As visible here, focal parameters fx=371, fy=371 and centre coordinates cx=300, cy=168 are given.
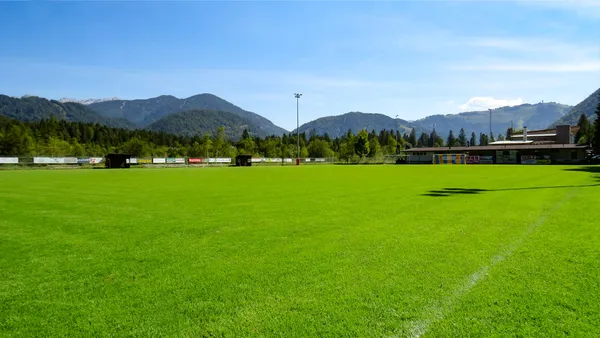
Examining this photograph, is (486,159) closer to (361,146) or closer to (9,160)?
(361,146)

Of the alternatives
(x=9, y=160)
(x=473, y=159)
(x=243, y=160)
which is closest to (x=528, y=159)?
(x=473, y=159)

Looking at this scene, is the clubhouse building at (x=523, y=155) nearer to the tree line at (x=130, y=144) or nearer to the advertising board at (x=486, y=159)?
the advertising board at (x=486, y=159)

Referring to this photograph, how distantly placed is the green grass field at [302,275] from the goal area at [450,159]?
80880 mm

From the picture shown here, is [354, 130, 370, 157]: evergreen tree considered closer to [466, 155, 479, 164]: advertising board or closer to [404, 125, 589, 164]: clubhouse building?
[404, 125, 589, 164]: clubhouse building

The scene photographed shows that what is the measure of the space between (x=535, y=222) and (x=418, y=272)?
6282 mm

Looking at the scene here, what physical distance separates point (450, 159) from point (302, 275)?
295ft

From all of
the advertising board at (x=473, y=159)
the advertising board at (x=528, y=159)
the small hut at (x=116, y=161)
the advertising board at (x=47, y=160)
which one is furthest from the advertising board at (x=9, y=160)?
the advertising board at (x=528, y=159)

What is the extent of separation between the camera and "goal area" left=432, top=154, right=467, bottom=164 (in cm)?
8645

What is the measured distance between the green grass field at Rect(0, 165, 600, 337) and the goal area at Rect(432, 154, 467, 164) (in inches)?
3184

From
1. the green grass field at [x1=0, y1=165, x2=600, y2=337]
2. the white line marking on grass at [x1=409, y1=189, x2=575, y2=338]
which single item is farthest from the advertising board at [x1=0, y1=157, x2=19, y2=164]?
the white line marking on grass at [x1=409, y1=189, x2=575, y2=338]

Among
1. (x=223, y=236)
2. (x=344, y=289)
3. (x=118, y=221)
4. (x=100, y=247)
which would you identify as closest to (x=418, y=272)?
(x=344, y=289)

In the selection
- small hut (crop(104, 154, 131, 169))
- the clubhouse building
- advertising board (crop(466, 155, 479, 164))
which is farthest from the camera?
advertising board (crop(466, 155, 479, 164))

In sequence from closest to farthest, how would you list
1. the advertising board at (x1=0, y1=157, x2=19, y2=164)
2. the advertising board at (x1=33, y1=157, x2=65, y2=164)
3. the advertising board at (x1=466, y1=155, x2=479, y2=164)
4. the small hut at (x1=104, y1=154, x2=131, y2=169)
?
the advertising board at (x1=0, y1=157, x2=19, y2=164), the advertising board at (x1=33, y1=157, x2=65, y2=164), the small hut at (x1=104, y1=154, x2=131, y2=169), the advertising board at (x1=466, y1=155, x2=479, y2=164)

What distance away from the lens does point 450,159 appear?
88125 mm
